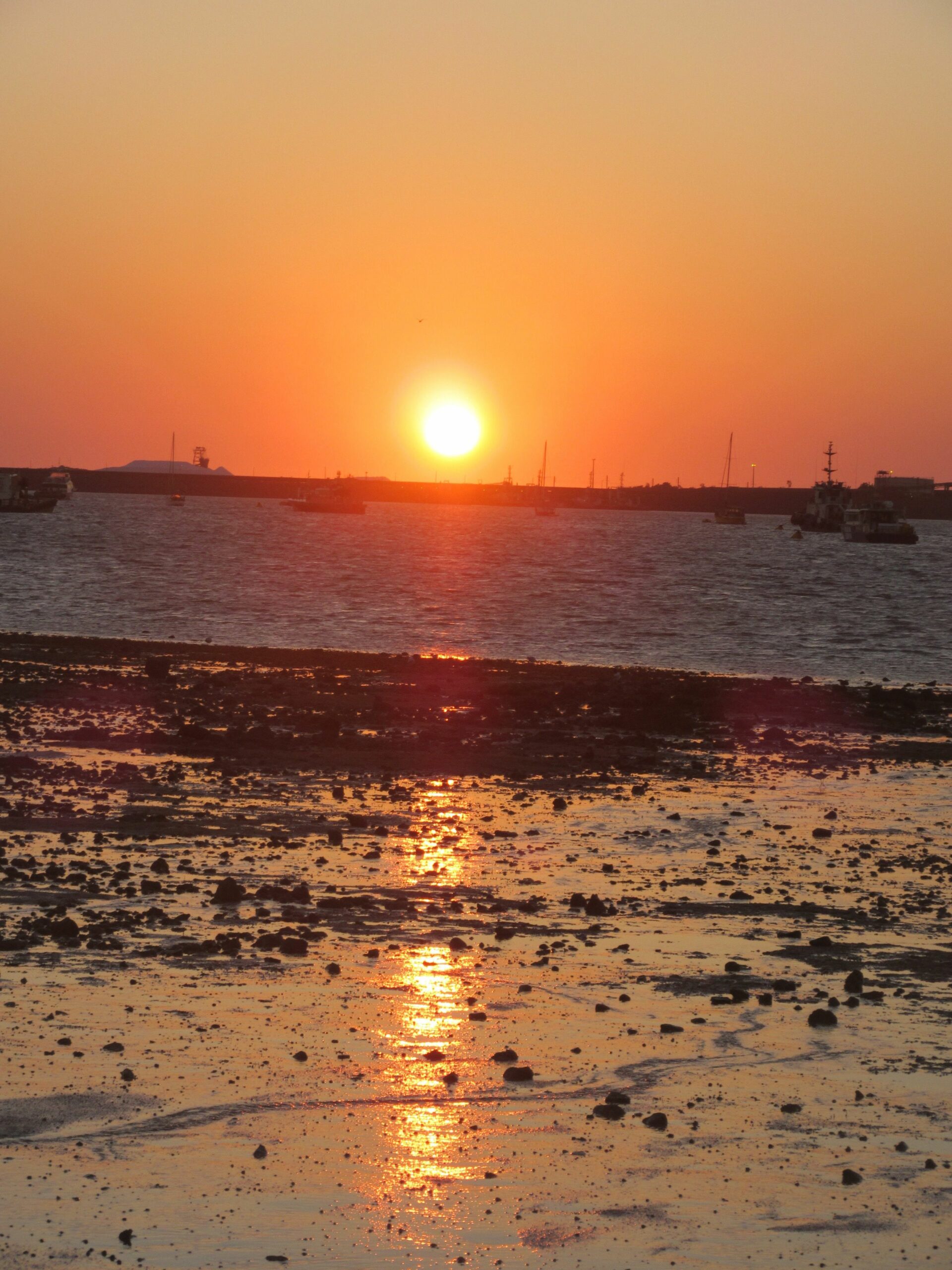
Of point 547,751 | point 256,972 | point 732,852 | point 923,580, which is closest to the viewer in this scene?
point 256,972

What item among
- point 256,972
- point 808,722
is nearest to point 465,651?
point 808,722

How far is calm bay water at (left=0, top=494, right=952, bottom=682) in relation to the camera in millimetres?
56344

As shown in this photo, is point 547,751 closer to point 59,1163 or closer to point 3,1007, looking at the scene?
point 3,1007

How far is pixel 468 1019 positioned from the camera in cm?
1091

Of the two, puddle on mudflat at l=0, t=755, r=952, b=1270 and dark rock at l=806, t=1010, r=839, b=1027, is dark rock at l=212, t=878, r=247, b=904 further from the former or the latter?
dark rock at l=806, t=1010, r=839, b=1027

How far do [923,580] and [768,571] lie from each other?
44.5 ft

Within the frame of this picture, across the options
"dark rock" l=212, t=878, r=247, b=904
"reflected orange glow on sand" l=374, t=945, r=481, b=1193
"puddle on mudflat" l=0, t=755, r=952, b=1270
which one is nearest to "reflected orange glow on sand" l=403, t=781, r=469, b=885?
"puddle on mudflat" l=0, t=755, r=952, b=1270

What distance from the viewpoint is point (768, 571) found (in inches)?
5138

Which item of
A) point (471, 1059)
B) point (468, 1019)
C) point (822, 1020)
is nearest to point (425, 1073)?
point (471, 1059)

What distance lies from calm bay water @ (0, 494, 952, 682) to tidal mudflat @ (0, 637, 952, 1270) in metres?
30.5

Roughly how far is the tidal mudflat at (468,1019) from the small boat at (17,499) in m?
172

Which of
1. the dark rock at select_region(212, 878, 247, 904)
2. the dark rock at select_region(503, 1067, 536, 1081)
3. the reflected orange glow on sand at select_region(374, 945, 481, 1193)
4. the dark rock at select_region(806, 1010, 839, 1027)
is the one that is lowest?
the dark rock at select_region(212, 878, 247, 904)

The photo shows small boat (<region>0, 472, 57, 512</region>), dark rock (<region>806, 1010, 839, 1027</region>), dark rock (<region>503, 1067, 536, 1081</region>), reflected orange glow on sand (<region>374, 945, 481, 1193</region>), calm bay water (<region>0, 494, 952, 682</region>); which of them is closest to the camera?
reflected orange glow on sand (<region>374, 945, 481, 1193</region>)

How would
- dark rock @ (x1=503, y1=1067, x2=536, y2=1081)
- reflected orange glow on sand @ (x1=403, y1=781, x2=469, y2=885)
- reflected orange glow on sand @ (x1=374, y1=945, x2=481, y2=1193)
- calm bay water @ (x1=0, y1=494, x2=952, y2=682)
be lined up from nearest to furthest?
reflected orange glow on sand @ (x1=374, y1=945, x2=481, y2=1193) < dark rock @ (x1=503, y1=1067, x2=536, y2=1081) < reflected orange glow on sand @ (x1=403, y1=781, x2=469, y2=885) < calm bay water @ (x1=0, y1=494, x2=952, y2=682)
